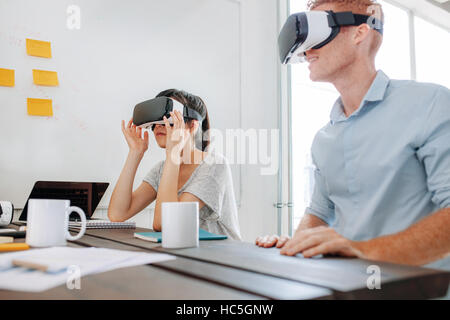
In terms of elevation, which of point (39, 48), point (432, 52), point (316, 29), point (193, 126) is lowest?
point (193, 126)

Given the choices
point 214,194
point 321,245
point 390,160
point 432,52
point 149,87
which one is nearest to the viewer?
point 321,245

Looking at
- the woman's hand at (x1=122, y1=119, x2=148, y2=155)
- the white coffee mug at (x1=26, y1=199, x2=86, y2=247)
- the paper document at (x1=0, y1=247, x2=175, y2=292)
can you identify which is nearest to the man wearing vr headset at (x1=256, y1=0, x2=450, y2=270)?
the paper document at (x1=0, y1=247, x2=175, y2=292)

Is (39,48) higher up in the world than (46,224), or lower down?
higher up

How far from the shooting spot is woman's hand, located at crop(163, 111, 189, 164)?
1.45m

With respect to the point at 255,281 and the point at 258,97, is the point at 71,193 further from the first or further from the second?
the point at 258,97

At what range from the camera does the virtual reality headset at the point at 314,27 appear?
1.09 m

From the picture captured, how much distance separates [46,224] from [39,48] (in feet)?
4.42

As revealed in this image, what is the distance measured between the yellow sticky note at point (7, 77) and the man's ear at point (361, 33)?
154 cm

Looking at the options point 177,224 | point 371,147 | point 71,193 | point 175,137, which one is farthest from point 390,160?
point 71,193

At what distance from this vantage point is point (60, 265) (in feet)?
1.63

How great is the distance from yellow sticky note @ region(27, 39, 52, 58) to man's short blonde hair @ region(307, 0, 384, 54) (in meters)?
1.34

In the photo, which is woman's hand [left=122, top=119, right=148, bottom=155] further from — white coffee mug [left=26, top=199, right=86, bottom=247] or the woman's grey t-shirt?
white coffee mug [left=26, top=199, right=86, bottom=247]

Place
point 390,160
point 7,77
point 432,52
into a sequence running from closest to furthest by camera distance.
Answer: point 390,160 < point 7,77 < point 432,52
